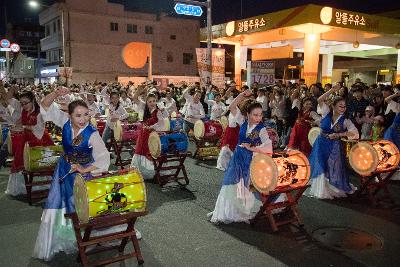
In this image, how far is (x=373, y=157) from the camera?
19.1 ft

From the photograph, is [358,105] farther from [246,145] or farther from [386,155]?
[246,145]

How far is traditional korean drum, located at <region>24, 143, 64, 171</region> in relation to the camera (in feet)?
19.6

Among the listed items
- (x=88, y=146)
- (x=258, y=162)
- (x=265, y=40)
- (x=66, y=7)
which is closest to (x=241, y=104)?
(x=258, y=162)

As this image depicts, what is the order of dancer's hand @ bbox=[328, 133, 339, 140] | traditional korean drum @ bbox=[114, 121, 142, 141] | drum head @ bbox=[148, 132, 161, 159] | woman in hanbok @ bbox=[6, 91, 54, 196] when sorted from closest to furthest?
dancer's hand @ bbox=[328, 133, 339, 140], woman in hanbok @ bbox=[6, 91, 54, 196], drum head @ bbox=[148, 132, 161, 159], traditional korean drum @ bbox=[114, 121, 142, 141]

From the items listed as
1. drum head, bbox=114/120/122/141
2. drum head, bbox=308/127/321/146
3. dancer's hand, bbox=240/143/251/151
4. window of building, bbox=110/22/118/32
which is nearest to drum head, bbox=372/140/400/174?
drum head, bbox=308/127/321/146

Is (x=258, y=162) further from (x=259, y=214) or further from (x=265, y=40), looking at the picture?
(x=265, y=40)

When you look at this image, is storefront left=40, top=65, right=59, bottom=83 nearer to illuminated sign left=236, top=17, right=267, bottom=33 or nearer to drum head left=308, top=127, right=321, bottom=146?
illuminated sign left=236, top=17, right=267, bottom=33

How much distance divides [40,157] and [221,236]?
3.34 m

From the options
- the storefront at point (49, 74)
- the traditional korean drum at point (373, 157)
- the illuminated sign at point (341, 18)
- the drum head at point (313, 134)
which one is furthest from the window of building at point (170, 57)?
the traditional korean drum at point (373, 157)

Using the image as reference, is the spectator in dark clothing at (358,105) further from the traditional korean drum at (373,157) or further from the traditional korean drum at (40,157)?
the traditional korean drum at (40,157)

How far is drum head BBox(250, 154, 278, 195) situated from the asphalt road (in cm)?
71

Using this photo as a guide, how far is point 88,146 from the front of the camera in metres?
4.14

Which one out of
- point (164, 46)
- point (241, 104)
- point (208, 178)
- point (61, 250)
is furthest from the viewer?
point (164, 46)

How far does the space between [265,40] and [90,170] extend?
607 inches
